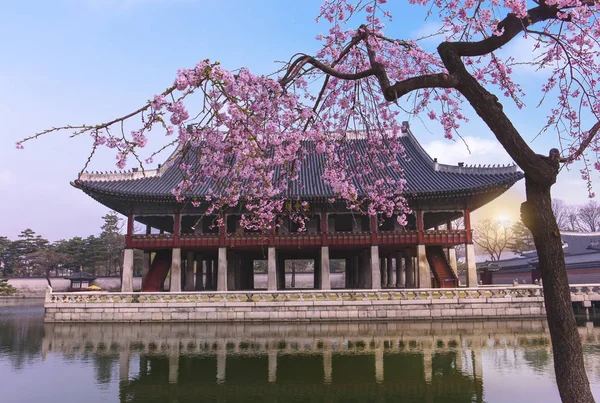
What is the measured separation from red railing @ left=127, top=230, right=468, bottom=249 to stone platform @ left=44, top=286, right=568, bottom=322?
4.82 metres

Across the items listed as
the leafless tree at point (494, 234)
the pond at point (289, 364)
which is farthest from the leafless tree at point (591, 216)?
the pond at point (289, 364)

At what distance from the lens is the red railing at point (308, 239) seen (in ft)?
95.1

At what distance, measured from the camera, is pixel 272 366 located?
44.1 feet

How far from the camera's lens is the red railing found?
95.1ft

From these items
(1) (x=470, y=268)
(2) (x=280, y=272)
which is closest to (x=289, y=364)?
(1) (x=470, y=268)

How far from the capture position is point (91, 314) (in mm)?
24703

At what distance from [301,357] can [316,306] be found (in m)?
9.29

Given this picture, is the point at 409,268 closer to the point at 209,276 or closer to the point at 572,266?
the point at 572,266

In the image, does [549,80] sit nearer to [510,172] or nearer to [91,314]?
[510,172]

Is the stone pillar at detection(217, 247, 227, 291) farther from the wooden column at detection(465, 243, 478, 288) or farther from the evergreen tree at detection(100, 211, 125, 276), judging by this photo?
the evergreen tree at detection(100, 211, 125, 276)

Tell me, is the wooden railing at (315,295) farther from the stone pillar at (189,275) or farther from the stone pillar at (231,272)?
the stone pillar at (231,272)

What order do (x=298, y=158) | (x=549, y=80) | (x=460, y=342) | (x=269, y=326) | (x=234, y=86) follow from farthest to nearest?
(x=269, y=326) → (x=460, y=342) → (x=298, y=158) → (x=549, y=80) → (x=234, y=86)

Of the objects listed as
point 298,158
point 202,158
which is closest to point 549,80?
point 298,158

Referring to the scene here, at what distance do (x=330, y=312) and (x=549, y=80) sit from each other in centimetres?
1831
